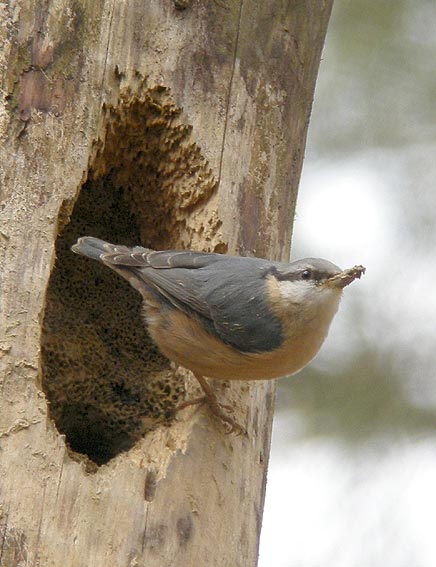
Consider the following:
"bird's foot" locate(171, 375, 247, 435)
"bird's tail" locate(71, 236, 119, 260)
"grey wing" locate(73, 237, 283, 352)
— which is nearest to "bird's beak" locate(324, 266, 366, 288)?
"grey wing" locate(73, 237, 283, 352)

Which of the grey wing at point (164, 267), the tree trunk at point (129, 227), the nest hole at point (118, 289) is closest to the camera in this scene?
the tree trunk at point (129, 227)

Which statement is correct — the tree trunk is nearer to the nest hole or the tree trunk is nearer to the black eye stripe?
the nest hole

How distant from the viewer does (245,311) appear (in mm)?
3354

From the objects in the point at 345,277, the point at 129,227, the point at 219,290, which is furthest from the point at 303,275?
the point at 129,227

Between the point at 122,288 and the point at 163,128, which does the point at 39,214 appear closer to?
the point at 163,128

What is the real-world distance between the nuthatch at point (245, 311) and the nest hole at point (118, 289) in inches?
9.9

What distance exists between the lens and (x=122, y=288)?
4.19 metres

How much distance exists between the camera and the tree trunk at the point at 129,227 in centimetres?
288

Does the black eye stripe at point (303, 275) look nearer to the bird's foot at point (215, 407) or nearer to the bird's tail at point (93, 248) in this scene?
the bird's foot at point (215, 407)

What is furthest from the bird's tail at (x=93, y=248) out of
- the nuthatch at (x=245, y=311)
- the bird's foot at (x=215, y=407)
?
the bird's foot at (x=215, y=407)

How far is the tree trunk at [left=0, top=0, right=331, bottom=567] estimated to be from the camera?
288 centimetres

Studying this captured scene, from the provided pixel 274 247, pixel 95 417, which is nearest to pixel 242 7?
pixel 274 247

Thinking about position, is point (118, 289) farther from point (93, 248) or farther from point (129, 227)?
point (93, 248)

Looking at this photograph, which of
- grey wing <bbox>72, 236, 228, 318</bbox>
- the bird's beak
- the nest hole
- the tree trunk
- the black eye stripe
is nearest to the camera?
the tree trunk
